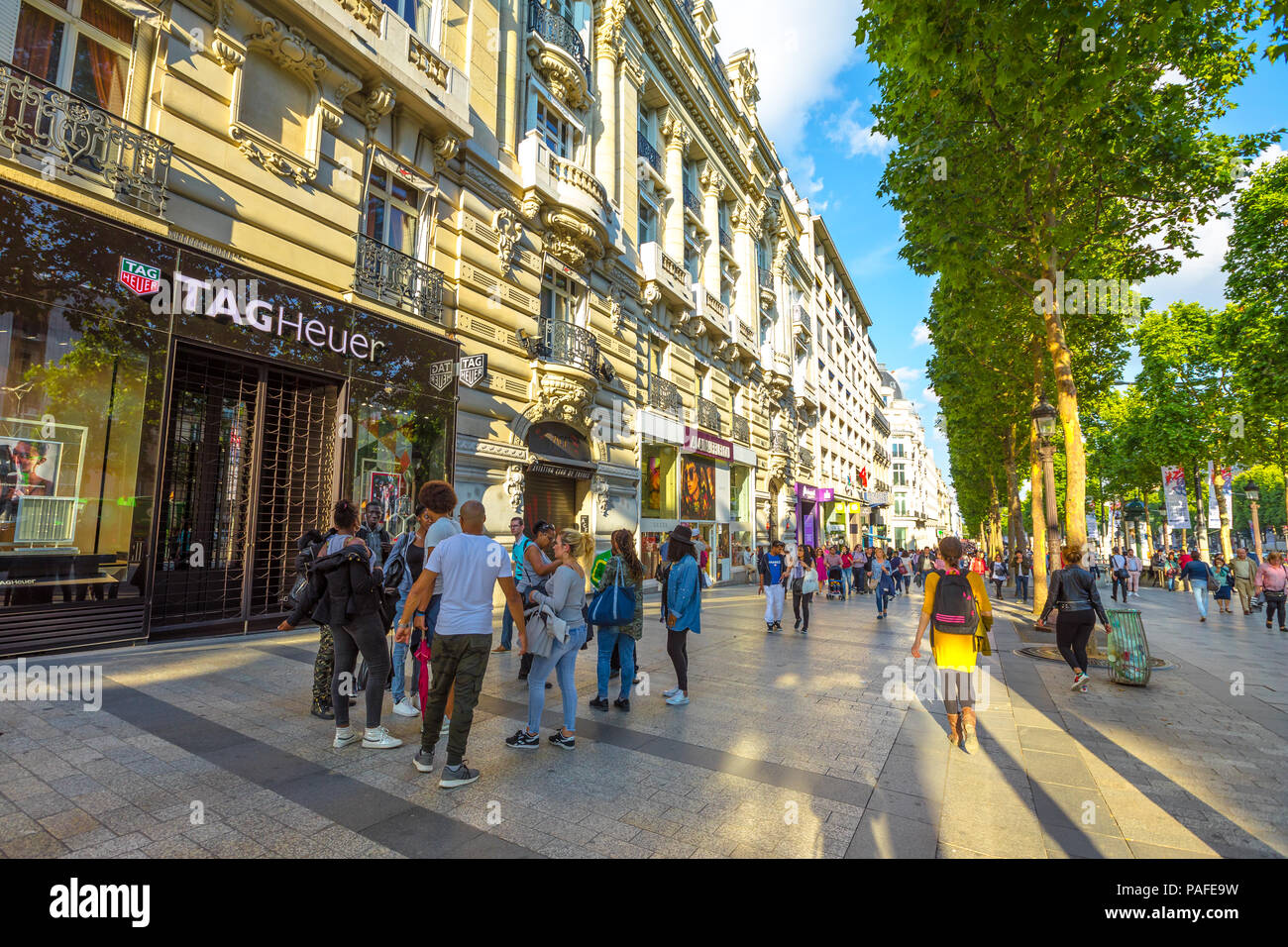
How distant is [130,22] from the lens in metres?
7.81

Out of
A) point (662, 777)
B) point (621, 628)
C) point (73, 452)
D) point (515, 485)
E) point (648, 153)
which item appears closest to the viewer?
point (662, 777)

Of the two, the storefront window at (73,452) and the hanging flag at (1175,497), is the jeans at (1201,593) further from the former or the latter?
the storefront window at (73,452)

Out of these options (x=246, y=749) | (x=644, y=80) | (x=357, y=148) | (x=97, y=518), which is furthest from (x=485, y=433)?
(x=644, y=80)

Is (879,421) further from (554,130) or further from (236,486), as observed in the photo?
(236,486)

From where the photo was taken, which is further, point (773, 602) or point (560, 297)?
point (560, 297)

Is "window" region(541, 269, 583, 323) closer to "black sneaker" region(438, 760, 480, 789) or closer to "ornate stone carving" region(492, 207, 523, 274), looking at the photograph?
"ornate stone carving" region(492, 207, 523, 274)

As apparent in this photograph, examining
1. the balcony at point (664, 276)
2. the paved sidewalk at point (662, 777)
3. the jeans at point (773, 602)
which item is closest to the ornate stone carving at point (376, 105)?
the paved sidewalk at point (662, 777)

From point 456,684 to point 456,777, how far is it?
0.57 metres

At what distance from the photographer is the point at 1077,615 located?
24.3 ft

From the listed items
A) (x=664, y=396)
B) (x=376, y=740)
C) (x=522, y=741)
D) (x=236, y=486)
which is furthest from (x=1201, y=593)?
(x=236, y=486)

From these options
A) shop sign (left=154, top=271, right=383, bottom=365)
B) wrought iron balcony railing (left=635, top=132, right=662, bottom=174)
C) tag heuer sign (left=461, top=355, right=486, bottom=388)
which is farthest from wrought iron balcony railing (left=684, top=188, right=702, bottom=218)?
shop sign (left=154, top=271, right=383, bottom=365)

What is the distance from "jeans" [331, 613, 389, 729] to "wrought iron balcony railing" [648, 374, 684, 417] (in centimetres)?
1529

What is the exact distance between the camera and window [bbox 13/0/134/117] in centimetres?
705

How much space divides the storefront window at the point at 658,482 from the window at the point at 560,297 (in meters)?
4.97
